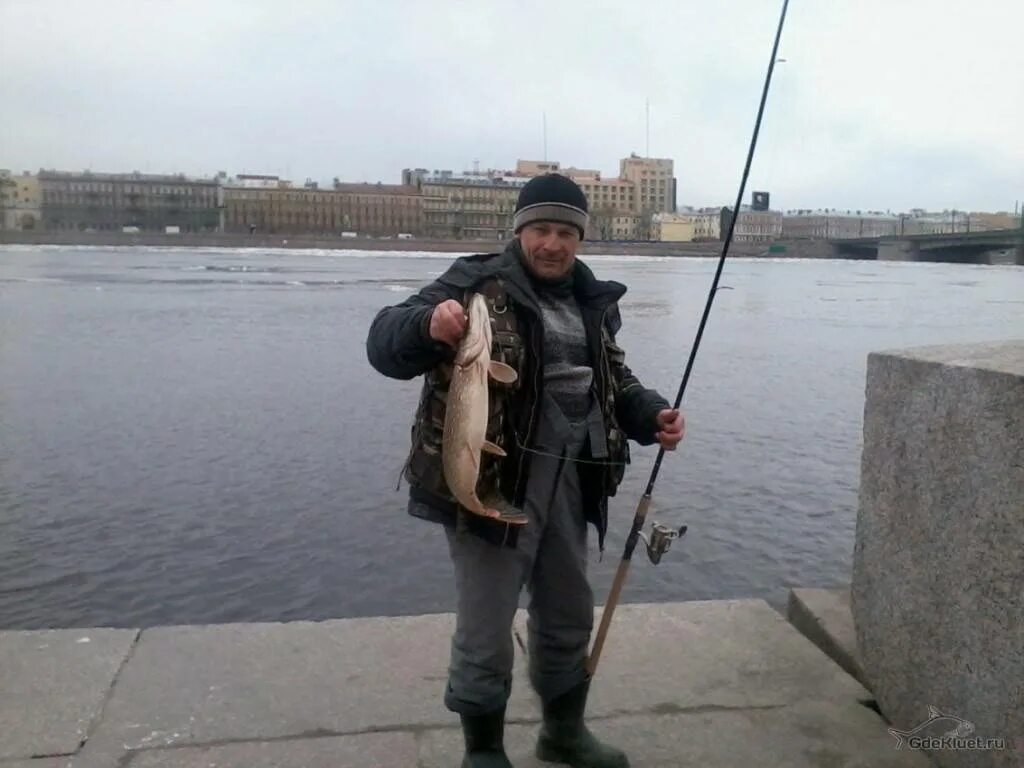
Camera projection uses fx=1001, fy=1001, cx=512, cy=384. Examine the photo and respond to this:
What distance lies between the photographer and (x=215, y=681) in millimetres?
3338

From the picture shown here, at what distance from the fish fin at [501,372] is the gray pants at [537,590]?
0.29m

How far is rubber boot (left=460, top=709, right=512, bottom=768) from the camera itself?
270 centimetres

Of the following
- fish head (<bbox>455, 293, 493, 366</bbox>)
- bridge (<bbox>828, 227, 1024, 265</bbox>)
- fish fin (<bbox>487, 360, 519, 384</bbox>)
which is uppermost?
bridge (<bbox>828, 227, 1024, 265</bbox>)

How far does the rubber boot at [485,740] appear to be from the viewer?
8.86 feet

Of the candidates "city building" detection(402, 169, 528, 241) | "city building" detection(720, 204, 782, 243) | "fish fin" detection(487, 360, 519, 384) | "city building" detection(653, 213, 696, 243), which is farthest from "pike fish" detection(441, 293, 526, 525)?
"city building" detection(653, 213, 696, 243)

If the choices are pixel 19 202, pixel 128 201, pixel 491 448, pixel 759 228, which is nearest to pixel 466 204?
pixel 759 228

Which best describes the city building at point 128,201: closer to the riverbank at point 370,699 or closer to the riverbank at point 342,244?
the riverbank at point 342,244

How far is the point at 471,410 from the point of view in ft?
8.03

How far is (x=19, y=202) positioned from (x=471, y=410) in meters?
157

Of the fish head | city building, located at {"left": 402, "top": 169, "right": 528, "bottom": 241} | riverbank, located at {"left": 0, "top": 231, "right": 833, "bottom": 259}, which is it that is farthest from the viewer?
city building, located at {"left": 402, "top": 169, "right": 528, "bottom": 241}

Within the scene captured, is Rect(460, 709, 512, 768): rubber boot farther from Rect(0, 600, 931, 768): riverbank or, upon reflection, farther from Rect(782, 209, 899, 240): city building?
Rect(782, 209, 899, 240): city building

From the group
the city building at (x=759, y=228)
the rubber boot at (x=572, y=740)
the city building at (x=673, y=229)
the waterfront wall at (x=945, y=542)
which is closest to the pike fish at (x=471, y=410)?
the rubber boot at (x=572, y=740)

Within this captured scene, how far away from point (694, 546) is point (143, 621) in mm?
3121

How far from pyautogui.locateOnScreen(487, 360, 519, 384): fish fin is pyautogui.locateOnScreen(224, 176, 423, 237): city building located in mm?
139290
